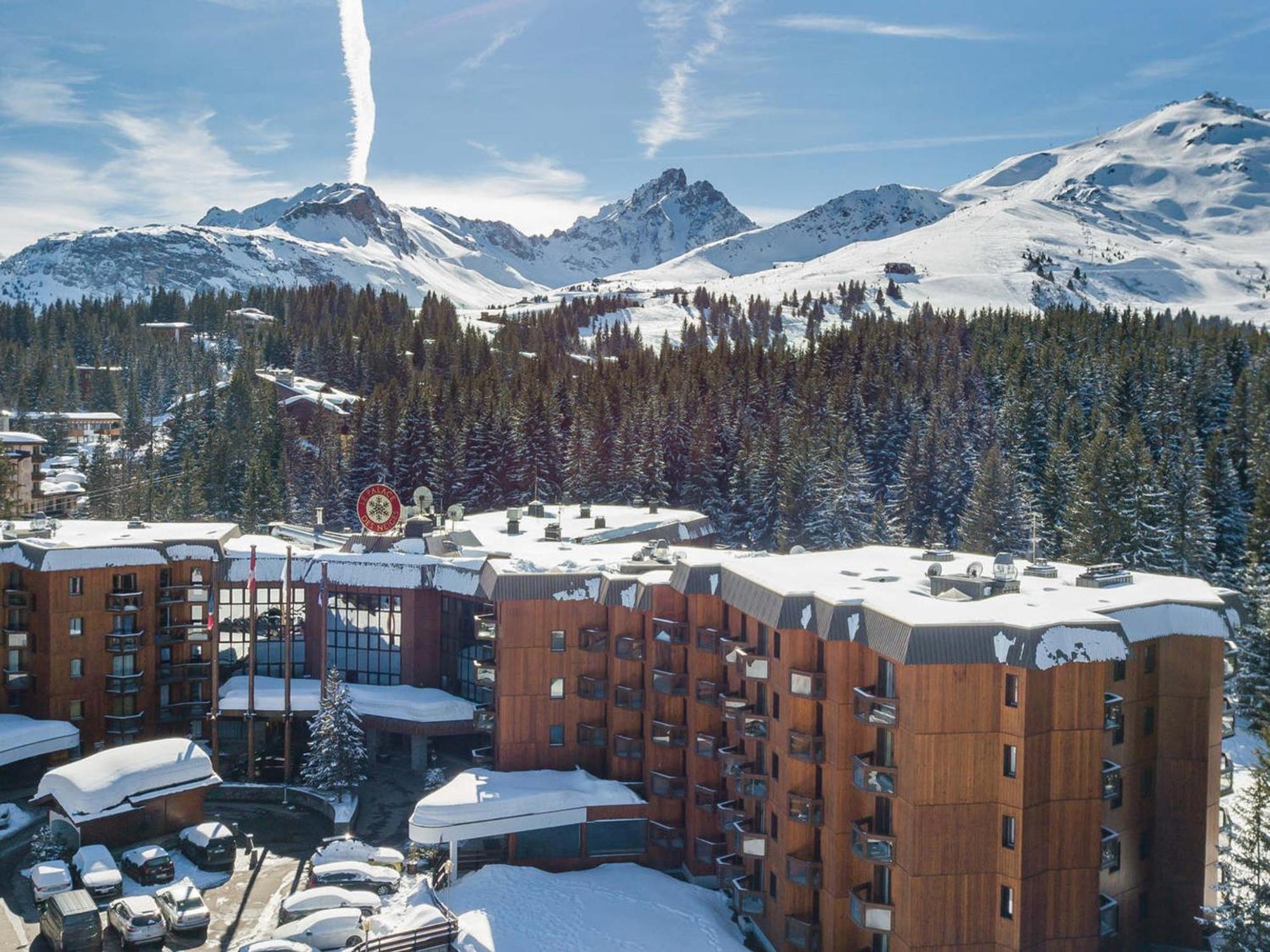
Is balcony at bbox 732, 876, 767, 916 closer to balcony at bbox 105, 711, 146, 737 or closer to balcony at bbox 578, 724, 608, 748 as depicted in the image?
balcony at bbox 578, 724, 608, 748

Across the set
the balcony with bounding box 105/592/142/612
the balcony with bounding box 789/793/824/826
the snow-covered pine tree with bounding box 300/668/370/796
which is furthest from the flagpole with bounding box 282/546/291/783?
the balcony with bounding box 789/793/824/826

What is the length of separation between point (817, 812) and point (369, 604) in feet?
96.8

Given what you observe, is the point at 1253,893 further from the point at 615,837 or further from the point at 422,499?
the point at 422,499

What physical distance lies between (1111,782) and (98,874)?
122ft

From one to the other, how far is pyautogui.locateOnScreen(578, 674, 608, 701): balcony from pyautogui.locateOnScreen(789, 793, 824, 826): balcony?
1279 cm

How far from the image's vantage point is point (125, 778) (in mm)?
46344

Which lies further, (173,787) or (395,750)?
(395,750)

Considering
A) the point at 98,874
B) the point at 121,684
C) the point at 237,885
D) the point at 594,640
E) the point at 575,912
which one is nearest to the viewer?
the point at 575,912

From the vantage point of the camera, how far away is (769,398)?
113562 mm

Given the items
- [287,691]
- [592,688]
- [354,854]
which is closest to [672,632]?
[592,688]

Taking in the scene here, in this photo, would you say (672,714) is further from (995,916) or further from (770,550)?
(770,550)

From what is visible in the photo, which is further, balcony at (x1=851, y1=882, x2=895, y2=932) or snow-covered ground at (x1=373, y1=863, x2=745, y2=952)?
snow-covered ground at (x1=373, y1=863, x2=745, y2=952)

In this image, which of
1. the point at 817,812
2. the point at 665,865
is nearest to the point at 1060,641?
the point at 817,812

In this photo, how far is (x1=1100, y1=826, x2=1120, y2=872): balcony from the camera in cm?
3306
